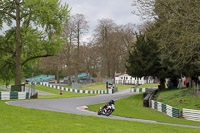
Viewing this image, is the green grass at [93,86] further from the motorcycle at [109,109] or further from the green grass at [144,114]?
the motorcycle at [109,109]

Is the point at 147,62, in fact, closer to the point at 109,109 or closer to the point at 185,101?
the point at 185,101

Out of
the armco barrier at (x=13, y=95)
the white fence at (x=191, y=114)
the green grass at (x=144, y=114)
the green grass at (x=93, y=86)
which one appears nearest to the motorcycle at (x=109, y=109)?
the green grass at (x=144, y=114)

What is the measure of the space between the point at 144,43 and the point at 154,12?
15339mm

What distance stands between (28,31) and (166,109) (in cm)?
1575

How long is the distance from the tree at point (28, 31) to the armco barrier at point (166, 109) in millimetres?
12026

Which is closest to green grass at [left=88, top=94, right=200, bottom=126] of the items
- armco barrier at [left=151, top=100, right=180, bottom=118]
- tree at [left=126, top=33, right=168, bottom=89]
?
armco barrier at [left=151, top=100, right=180, bottom=118]

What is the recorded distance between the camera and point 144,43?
3406 cm

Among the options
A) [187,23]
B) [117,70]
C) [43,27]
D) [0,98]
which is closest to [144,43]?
[43,27]

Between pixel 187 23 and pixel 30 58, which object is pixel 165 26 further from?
pixel 30 58

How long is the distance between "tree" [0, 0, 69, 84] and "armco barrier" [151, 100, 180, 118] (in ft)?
39.5

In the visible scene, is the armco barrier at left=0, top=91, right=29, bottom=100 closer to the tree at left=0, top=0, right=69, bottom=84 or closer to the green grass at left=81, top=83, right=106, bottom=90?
the tree at left=0, top=0, right=69, bottom=84

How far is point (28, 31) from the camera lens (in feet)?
86.1

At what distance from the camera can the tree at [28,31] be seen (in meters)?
25.7

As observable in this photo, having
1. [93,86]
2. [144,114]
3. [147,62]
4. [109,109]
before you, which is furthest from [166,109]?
[93,86]
